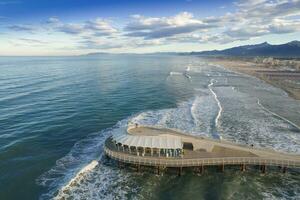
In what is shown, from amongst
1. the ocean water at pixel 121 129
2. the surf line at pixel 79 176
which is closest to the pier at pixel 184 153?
the ocean water at pixel 121 129

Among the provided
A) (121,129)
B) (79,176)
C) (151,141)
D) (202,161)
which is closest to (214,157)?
(202,161)

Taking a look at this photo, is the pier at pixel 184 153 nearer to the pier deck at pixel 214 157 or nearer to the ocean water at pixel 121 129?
the pier deck at pixel 214 157

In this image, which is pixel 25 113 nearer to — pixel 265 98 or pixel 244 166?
pixel 244 166

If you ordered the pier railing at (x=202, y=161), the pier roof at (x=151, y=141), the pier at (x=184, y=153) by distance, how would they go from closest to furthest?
1. the pier railing at (x=202, y=161)
2. the pier at (x=184, y=153)
3. the pier roof at (x=151, y=141)

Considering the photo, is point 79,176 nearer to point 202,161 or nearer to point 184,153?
point 184,153

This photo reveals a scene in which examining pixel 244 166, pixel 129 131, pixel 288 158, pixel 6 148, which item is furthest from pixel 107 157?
pixel 288 158

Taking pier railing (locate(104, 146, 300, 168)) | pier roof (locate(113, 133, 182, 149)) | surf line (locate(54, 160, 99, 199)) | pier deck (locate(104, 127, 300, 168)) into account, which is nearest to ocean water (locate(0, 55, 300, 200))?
surf line (locate(54, 160, 99, 199))

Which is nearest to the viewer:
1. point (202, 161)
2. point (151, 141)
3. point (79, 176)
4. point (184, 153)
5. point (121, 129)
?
point (79, 176)
